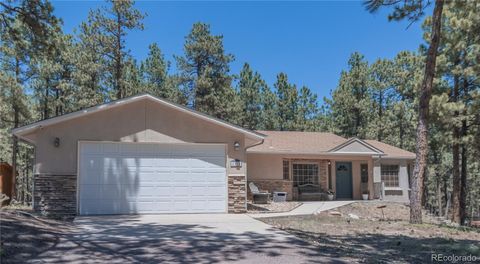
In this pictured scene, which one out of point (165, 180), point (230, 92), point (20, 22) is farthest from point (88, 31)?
point (165, 180)

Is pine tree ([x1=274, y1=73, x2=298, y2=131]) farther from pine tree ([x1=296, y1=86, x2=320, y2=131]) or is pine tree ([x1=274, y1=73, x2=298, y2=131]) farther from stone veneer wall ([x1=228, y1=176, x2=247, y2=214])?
stone veneer wall ([x1=228, y1=176, x2=247, y2=214])

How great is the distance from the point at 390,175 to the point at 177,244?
1593cm

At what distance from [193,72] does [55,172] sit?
53.0ft

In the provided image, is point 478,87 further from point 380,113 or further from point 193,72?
point 193,72

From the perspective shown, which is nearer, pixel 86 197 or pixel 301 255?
pixel 301 255

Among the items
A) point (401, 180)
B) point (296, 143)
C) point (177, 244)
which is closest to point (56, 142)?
point (177, 244)

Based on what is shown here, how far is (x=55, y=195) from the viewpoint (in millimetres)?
11344

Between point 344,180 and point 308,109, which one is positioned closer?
point 344,180

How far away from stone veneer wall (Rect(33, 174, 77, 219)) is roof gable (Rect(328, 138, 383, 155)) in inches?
464

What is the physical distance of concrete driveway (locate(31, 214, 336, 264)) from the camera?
5.91 m

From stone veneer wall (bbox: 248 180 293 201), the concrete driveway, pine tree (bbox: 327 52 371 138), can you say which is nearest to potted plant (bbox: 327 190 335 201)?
stone veneer wall (bbox: 248 180 293 201)

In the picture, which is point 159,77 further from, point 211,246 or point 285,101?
point 211,246

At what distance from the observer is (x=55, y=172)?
11391 mm

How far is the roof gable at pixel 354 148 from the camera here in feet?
61.9
